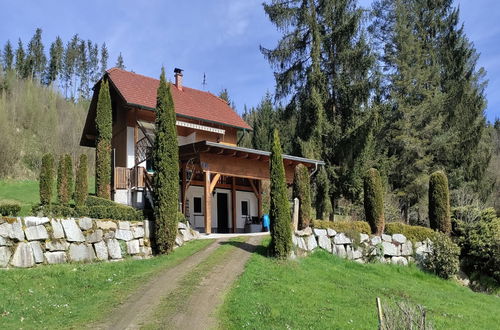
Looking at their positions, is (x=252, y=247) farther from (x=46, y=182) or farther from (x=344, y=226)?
(x=46, y=182)

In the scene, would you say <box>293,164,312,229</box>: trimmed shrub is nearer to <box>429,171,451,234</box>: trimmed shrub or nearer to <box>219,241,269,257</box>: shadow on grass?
<box>219,241,269,257</box>: shadow on grass

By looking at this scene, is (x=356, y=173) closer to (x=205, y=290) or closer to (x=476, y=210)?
(x=476, y=210)

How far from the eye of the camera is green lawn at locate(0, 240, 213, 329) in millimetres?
7828

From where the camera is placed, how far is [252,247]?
14.2 m

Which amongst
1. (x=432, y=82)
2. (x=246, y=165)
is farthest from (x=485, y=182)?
(x=246, y=165)

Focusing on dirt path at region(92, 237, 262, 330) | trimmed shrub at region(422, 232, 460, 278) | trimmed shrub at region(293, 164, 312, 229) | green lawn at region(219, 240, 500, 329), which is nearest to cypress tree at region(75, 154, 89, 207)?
dirt path at region(92, 237, 262, 330)

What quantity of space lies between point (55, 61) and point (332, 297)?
57862 mm

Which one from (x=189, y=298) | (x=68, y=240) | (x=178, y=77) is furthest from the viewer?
(x=178, y=77)

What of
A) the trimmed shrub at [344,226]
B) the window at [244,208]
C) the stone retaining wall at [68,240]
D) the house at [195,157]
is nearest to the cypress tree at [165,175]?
the stone retaining wall at [68,240]

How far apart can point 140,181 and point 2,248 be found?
25.9ft

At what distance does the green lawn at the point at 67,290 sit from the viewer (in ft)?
25.7

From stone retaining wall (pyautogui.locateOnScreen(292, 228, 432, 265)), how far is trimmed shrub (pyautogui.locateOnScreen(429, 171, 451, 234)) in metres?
1.08

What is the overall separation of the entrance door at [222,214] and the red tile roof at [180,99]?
13.2 ft

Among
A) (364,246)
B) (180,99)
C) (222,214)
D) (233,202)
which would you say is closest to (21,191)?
(180,99)
